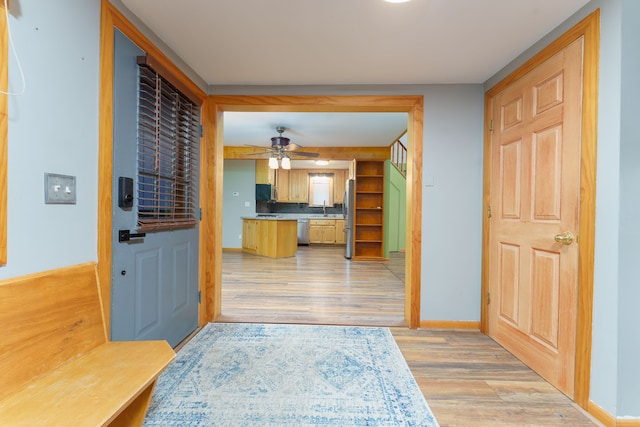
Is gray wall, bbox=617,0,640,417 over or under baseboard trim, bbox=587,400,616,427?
→ over

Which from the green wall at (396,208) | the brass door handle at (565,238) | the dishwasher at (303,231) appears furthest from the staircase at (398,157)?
the brass door handle at (565,238)

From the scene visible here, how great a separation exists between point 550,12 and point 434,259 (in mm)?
1883

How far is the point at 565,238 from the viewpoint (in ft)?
5.96

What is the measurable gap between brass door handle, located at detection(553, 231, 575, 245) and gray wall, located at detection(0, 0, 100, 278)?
Answer: 252 cm

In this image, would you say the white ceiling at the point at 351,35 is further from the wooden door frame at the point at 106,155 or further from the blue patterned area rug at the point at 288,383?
the blue patterned area rug at the point at 288,383

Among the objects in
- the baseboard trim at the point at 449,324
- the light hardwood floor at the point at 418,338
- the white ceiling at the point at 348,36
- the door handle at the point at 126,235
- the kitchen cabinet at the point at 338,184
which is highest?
the white ceiling at the point at 348,36

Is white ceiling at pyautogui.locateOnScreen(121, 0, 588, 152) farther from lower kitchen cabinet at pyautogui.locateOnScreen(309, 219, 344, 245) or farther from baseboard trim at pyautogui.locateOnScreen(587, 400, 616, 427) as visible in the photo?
lower kitchen cabinet at pyautogui.locateOnScreen(309, 219, 344, 245)

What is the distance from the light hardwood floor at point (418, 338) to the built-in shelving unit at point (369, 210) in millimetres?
978

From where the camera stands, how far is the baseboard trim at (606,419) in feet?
4.95

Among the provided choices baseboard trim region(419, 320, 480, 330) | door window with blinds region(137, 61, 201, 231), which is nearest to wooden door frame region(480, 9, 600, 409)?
baseboard trim region(419, 320, 480, 330)

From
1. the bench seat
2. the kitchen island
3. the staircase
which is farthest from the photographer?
the kitchen island

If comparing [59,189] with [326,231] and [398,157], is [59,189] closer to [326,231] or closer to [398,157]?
[398,157]

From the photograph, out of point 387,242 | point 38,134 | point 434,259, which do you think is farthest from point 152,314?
point 387,242

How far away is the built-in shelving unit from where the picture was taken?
6.90 meters
